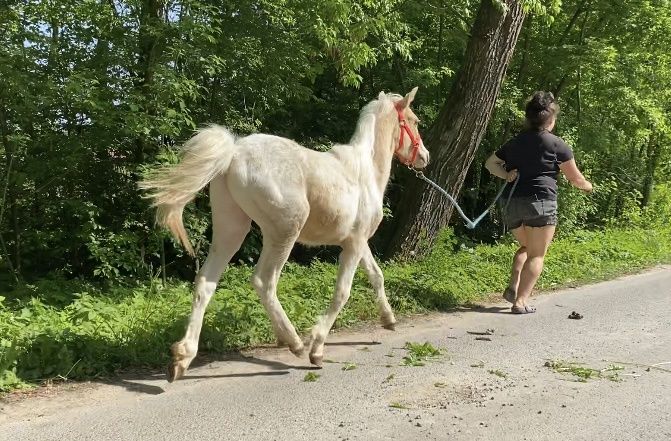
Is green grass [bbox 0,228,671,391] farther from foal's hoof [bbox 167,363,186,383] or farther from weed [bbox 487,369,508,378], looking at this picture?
weed [bbox 487,369,508,378]

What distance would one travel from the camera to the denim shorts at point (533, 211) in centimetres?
646

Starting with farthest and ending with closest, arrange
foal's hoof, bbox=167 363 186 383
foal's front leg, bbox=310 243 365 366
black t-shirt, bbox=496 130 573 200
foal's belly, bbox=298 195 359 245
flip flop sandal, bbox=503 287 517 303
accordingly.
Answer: flip flop sandal, bbox=503 287 517 303 < black t-shirt, bbox=496 130 573 200 < foal's belly, bbox=298 195 359 245 < foal's front leg, bbox=310 243 365 366 < foal's hoof, bbox=167 363 186 383

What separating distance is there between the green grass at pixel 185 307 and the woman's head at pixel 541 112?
82.3 inches

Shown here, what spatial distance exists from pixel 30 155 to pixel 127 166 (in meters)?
1.04

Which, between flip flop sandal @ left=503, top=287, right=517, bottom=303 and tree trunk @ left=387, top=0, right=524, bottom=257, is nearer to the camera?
flip flop sandal @ left=503, top=287, right=517, bottom=303

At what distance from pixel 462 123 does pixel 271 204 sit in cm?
479

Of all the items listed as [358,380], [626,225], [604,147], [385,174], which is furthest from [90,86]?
[626,225]

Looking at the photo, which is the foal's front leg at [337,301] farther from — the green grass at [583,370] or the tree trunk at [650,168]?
the tree trunk at [650,168]

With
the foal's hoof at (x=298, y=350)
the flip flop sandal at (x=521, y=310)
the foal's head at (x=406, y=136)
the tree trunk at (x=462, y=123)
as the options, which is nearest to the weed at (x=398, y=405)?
the foal's hoof at (x=298, y=350)

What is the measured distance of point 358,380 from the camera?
4.29 meters

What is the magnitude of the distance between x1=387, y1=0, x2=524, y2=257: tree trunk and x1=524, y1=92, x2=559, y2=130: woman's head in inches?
72.2

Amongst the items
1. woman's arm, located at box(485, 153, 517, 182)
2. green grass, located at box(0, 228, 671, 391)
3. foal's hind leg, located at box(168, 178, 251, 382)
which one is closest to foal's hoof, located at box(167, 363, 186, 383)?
foal's hind leg, located at box(168, 178, 251, 382)

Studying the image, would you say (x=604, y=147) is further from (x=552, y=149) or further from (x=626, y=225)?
(x=552, y=149)

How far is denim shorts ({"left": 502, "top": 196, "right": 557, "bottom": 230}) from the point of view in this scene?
21.2ft
